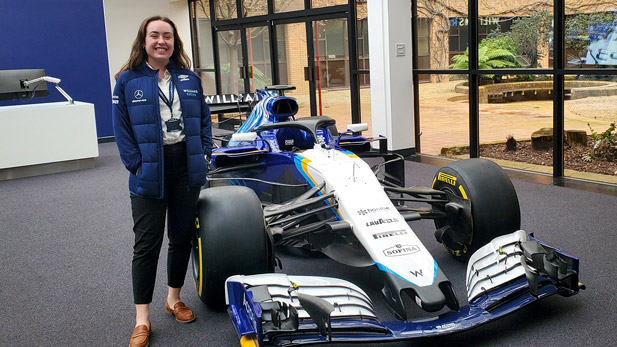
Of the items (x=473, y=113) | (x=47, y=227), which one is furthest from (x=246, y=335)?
(x=473, y=113)

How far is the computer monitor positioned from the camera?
27.2ft

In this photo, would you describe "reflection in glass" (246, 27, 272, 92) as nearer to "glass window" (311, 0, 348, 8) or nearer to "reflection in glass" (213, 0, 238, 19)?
"reflection in glass" (213, 0, 238, 19)

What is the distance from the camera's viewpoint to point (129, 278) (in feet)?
13.4

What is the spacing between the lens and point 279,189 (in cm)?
472

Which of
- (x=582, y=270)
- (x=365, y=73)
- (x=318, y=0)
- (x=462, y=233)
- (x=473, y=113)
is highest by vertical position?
(x=318, y=0)

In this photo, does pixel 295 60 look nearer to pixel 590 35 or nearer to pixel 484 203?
pixel 590 35

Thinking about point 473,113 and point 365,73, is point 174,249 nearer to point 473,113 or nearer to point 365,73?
point 473,113

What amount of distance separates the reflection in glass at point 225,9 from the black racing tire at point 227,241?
9.20 metres

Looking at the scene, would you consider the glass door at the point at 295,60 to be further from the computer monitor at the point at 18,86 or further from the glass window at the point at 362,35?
the computer monitor at the point at 18,86

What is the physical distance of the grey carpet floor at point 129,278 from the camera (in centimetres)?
305

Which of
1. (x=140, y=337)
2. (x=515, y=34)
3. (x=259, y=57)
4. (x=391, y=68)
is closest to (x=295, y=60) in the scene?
(x=259, y=57)

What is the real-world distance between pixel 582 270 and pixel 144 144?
2.56 metres

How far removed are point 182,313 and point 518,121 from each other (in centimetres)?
490

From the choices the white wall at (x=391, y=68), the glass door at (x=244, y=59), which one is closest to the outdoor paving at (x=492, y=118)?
the white wall at (x=391, y=68)
